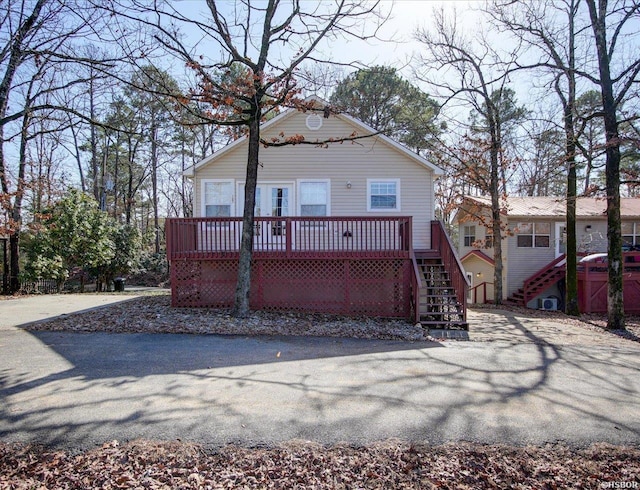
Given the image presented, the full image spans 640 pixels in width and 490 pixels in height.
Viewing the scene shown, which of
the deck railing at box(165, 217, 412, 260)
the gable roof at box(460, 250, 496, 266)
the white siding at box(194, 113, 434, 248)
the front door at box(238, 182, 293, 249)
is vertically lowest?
the gable roof at box(460, 250, 496, 266)

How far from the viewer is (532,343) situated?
784 centimetres

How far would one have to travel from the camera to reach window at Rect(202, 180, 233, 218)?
40.5 ft

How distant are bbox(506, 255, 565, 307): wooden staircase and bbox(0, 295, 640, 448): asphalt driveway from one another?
36.8ft

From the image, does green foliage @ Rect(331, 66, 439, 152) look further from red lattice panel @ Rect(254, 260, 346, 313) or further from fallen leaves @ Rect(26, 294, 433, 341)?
fallen leaves @ Rect(26, 294, 433, 341)

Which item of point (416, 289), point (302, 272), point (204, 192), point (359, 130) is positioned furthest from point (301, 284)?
point (359, 130)

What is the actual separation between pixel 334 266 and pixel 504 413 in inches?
263

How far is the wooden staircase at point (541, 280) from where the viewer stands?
17.7 m

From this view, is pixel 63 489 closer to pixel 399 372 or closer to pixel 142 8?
pixel 399 372

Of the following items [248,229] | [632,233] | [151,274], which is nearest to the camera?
[248,229]

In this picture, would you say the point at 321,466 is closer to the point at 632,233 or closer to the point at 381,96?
the point at 632,233

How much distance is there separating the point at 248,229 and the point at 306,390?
5.27 meters

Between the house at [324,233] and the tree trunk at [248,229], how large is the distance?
0.97 m

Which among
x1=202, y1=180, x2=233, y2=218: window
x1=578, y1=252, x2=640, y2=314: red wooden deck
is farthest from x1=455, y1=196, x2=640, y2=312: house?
x1=202, y1=180, x2=233, y2=218: window

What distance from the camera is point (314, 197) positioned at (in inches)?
487
